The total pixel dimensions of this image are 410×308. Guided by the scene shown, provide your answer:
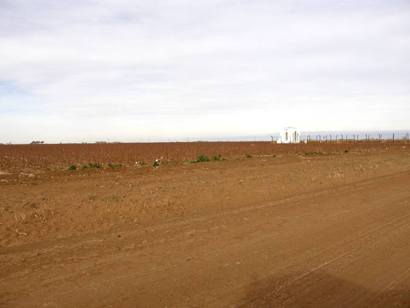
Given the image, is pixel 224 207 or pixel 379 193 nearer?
pixel 224 207

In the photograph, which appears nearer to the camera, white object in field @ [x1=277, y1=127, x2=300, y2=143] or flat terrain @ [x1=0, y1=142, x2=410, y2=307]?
flat terrain @ [x1=0, y1=142, x2=410, y2=307]

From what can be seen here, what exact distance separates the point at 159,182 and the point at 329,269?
12.0m

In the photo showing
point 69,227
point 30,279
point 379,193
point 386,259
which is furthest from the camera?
point 379,193

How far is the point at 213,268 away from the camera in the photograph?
762 centimetres

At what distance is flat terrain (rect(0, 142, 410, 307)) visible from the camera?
647 centimetres

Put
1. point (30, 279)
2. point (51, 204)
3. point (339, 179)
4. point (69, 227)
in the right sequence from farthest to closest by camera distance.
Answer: point (339, 179) → point (51, 204) → point (69, 227) → point (30, 279)

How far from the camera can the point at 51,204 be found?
13.2m

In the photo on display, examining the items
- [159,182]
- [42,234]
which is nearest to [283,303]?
[42,234]

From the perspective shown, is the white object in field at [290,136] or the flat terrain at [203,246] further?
the white object in field at [290,136]

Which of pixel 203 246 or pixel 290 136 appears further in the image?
pixel 290 136

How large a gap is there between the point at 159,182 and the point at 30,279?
38.4ft

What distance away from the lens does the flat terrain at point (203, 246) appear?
21.2 feet

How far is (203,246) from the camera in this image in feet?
29.9

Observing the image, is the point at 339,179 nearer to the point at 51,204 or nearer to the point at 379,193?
the point at 379,193
